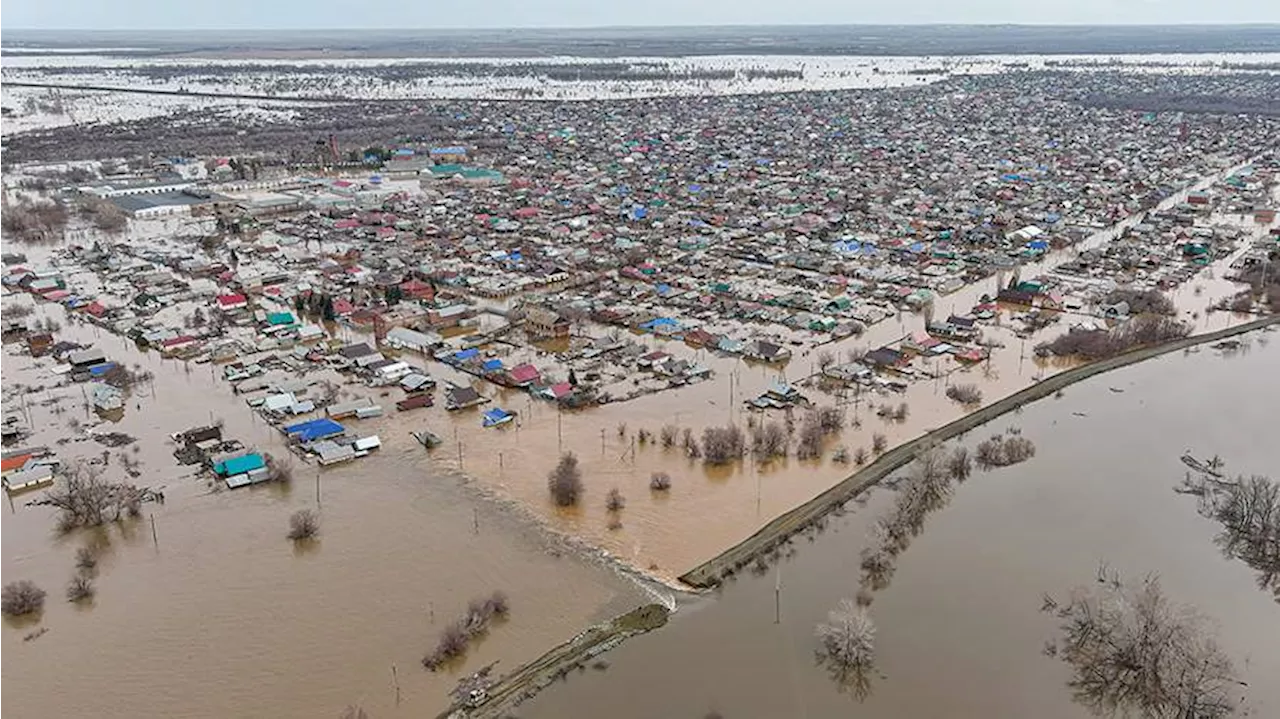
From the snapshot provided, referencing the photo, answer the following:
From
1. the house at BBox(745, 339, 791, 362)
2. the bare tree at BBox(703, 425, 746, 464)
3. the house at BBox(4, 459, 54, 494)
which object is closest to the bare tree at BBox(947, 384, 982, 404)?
the house at BBox(745, 339, 791, 362)

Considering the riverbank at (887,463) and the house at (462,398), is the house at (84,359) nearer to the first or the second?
the house at (462,398)

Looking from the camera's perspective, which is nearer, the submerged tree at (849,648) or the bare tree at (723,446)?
the submerged tree at (849,648)

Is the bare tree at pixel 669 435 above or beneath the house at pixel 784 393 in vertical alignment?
beneath

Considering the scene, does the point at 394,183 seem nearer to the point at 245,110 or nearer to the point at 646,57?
the point at 245,110

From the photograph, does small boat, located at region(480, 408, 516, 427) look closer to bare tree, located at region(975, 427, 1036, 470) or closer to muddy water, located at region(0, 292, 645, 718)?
muddy water, located at region(0, 292, 645, 718)

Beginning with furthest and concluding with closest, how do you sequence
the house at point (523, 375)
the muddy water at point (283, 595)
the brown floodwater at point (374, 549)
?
the house at point (523, 375) < the brown floodwater at point (374, 549) < the muddy water at point (283, 595)

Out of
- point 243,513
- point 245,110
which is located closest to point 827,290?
point 243,513

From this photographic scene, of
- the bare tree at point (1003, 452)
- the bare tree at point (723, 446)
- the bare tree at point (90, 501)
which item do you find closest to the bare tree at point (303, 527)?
the bare tree at point (90, 501)
